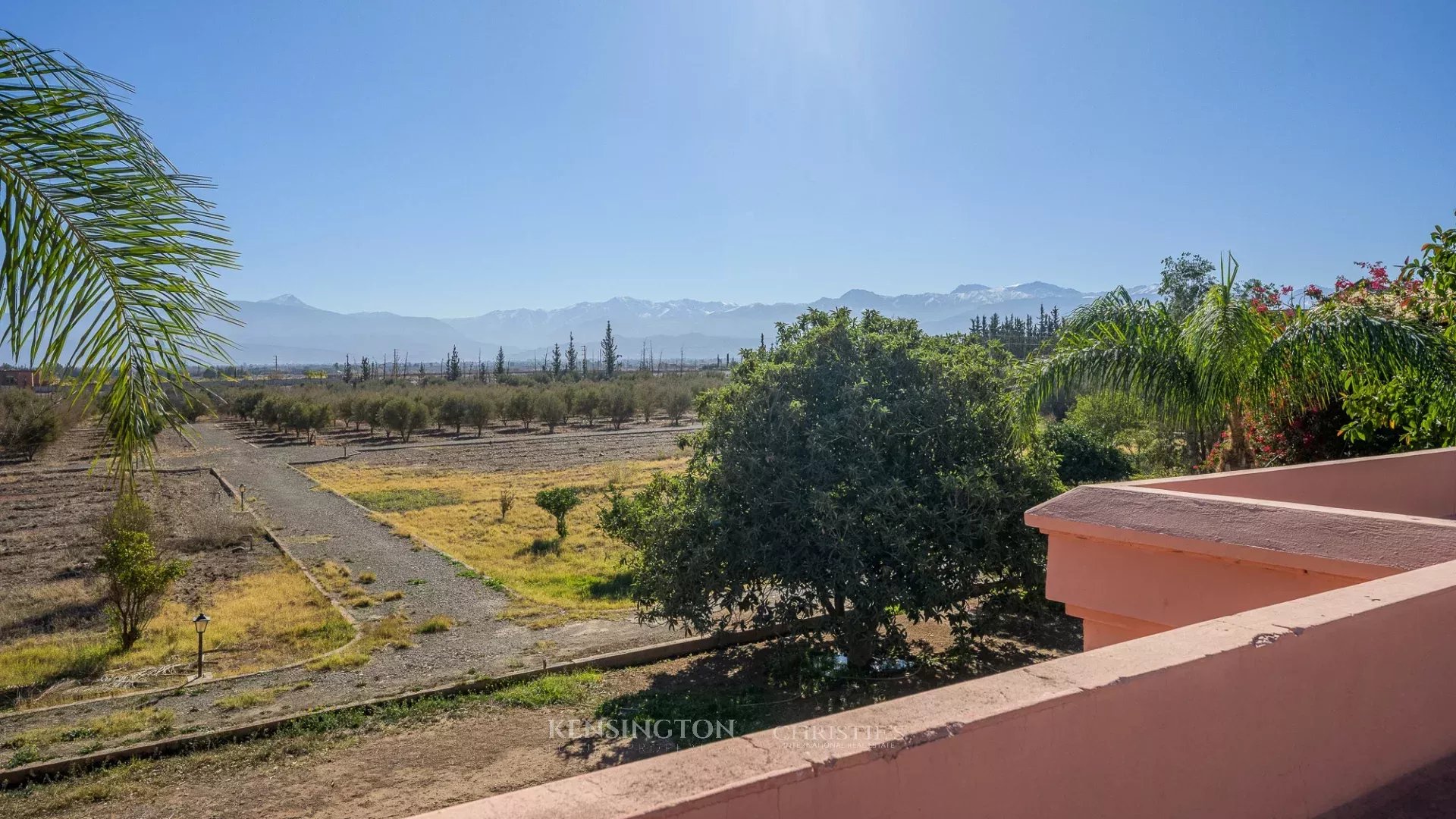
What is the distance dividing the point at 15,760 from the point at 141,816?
286 cm

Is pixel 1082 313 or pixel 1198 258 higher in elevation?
pixel 1198 258

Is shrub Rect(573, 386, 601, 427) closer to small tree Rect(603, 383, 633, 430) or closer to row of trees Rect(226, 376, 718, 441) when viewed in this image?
row of trees Rect(226, 376, 718, 441)

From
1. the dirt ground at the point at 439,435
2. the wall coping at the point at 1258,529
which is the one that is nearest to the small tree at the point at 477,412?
the dirt ground at the point at 439,435

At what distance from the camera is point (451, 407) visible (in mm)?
65438

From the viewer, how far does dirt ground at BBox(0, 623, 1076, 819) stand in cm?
739

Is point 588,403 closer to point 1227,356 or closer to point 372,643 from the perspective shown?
point 372,643

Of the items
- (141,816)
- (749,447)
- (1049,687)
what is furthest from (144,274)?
(141,816)

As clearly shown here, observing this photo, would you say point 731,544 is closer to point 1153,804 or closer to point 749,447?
point 749,447

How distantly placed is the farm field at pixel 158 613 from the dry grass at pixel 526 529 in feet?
12.9

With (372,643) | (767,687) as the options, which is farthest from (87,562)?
(767,687)

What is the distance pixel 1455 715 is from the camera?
2750 millimetres

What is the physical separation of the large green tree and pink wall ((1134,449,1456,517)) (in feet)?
10.8

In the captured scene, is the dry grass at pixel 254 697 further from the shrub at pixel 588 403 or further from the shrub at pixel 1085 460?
the shrub at pixel 588 403

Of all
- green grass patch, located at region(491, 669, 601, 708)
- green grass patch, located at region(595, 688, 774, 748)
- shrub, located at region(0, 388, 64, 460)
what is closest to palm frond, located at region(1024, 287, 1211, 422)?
green grass patch, located at region(595, 688, 774, 748)
